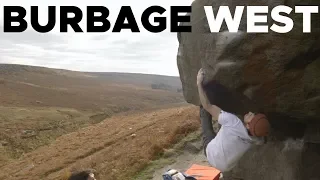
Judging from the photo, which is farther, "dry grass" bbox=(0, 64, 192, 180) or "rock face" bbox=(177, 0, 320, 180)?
"dry grass" bbox=(0, 64, 192, 180)

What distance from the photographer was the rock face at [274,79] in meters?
6.68

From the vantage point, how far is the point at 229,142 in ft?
21.0

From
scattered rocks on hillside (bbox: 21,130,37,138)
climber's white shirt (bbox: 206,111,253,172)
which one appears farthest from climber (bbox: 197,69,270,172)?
scattered rocks on hillside (bbox: 21,130,37,138)

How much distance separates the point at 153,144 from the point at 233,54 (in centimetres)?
1231

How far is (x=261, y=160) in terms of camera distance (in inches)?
341

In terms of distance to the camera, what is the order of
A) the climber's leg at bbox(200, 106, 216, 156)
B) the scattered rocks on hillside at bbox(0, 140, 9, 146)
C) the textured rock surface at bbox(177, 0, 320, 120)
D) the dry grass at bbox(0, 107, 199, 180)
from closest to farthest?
the textured rock surface at bbox(177, 0, 320, 120) → the climber's leg at bbox(200, 106, 216, 156) → the dry grass at bbox(0, 107, 199, 180) → the scattered rocks on hillside at bbox(0, 140, 9, 146)

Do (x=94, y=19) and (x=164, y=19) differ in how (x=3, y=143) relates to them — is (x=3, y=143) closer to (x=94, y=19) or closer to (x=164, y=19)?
(x=94, y=19)

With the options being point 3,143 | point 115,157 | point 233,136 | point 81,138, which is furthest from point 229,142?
point 3,143

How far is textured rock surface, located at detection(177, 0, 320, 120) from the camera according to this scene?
661cm

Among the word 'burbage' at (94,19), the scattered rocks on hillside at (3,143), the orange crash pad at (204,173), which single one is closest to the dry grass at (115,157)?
the orange crash pad at (204,173)

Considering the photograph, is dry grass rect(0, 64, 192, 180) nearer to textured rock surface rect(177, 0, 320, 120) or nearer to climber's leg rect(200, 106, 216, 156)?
climber's leg rect(200, 106, 216, 156)

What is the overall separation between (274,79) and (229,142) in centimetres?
140

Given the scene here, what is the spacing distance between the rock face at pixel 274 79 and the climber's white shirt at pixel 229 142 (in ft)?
2.35

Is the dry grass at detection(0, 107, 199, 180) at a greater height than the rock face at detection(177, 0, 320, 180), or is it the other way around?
the rock face at detection(177, 0, 320, 180)
